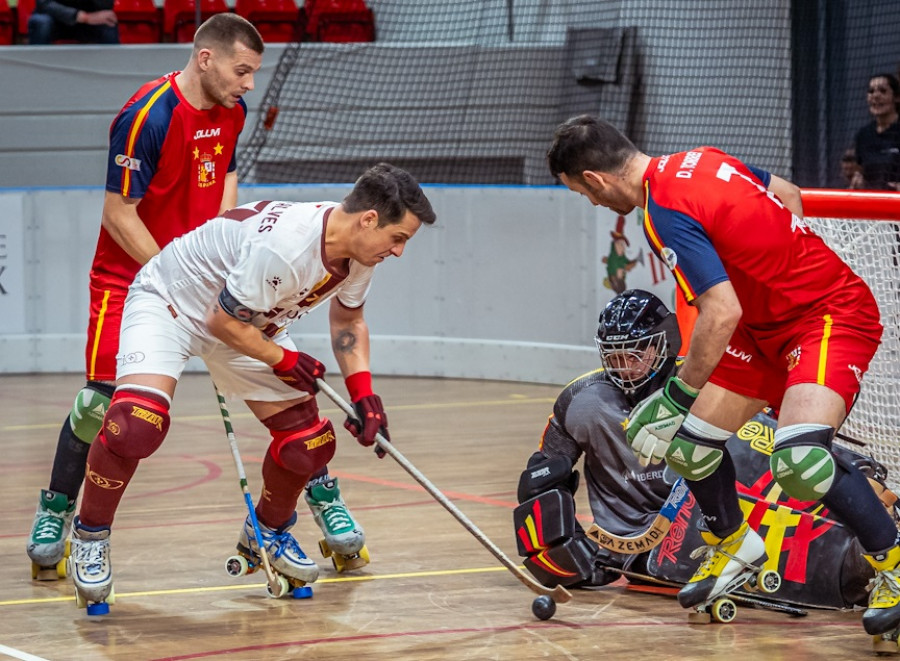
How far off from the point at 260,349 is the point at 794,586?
5.44 feet

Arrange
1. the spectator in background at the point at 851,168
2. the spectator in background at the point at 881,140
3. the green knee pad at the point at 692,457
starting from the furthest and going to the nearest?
the spectator in background at the point at 851,168, the spectator in background at the point at 881,140, the green knee pad at the point at 692,457

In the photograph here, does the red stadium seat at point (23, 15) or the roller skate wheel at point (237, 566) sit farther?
the red stadium seat at point (23, 15)

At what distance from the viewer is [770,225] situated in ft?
12.1

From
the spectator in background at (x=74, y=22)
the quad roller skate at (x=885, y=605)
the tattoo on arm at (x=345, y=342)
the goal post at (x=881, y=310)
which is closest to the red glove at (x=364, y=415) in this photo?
the tattoo on arm at (x=345, y=342)

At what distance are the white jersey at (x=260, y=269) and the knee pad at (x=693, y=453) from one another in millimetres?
1053

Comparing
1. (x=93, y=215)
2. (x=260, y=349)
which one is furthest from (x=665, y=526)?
(x=93, y=215)

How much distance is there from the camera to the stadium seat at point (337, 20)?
37.9 feet

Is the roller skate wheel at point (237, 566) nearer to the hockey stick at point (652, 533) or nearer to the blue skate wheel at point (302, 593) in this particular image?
the blue skate wheel at point (302, 593)

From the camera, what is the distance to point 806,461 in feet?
11.5

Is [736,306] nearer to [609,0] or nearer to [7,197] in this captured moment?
[7,197]

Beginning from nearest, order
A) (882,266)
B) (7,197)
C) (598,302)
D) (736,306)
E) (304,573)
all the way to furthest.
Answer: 1. (736,306)
2. (304,573)
3. (882,266)
4. (598,302)
5. (7,197)

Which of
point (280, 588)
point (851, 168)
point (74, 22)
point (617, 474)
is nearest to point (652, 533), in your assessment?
point (617, 474)

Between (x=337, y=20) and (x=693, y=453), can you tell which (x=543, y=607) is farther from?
(x=337, y=20)

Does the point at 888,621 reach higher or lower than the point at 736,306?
lower
